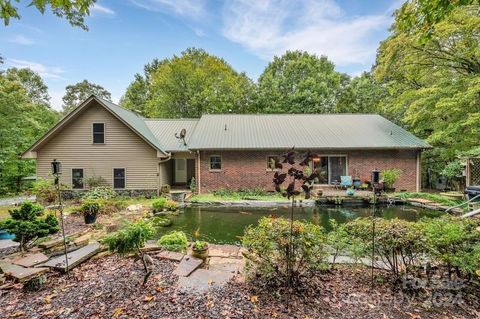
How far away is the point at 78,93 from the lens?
1539 inches

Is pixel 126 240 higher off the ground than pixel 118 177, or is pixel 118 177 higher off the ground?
pixel 118 177

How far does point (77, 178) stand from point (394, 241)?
1439 centimetres

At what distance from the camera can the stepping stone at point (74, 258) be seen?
365 centimetres

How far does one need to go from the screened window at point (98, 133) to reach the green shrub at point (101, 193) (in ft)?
8.24

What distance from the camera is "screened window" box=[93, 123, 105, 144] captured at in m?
12.8

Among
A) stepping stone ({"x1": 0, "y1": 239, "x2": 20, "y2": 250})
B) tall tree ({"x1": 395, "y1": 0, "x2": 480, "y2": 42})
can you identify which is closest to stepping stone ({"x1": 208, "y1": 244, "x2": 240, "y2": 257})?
stepping stone ({"x1": 0, "y1": 239, "x2": 20, "y2": 250})

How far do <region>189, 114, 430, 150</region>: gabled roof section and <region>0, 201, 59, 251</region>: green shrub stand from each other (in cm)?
909

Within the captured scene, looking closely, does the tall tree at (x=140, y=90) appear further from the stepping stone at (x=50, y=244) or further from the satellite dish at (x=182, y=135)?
the stepping stone at (x=50, y=244)

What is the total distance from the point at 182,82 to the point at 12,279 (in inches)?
1035

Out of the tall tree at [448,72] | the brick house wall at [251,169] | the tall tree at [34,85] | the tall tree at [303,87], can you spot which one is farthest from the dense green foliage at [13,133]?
the tall tree at [448,72]

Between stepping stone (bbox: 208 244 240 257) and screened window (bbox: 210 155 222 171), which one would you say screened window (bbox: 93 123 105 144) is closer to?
screened window (bbox: 210 155 222 171)

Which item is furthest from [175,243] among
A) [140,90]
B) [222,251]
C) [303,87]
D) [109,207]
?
[140,90]

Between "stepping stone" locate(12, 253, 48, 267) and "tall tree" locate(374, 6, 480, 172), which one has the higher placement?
"tall tree" locate(374, 6, 480, 172)

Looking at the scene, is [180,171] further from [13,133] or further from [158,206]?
[13,133]
